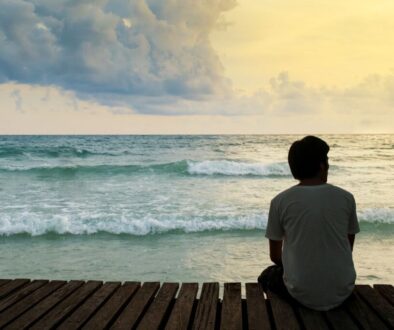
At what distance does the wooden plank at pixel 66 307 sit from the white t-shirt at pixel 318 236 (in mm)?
1580

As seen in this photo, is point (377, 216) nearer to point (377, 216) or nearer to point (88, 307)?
point (377, 216)

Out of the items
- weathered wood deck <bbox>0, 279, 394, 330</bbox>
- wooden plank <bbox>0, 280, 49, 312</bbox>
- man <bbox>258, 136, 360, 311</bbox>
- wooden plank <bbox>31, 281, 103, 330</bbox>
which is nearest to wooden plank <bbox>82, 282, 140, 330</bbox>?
weathered wood deck <bbox>0, 279, 394, 330</bbox>

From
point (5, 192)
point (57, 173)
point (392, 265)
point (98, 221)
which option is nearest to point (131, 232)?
point (98, 221)

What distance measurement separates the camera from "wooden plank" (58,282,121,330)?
9.65 feet

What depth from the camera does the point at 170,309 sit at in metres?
3.21

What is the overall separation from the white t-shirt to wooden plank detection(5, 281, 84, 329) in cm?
175

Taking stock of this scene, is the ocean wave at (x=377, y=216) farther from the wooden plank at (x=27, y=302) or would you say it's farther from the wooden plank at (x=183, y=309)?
the wooden plank at (x=27, y=302)

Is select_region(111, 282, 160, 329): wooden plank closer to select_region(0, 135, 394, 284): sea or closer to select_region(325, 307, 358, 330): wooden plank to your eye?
select_region(325, 307, 358, 330): wooden plank

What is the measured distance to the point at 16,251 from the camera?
8.20 meters

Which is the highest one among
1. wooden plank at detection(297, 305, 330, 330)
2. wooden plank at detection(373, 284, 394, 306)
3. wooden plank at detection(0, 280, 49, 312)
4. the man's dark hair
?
the man's dark hair

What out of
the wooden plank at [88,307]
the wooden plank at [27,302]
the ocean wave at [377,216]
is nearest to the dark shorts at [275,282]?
the wooden plank at [88,307]

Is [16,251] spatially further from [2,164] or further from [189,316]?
[2,164]

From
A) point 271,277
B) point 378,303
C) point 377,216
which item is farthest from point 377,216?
point 271,277

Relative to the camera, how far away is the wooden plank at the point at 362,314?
9.34 feet
